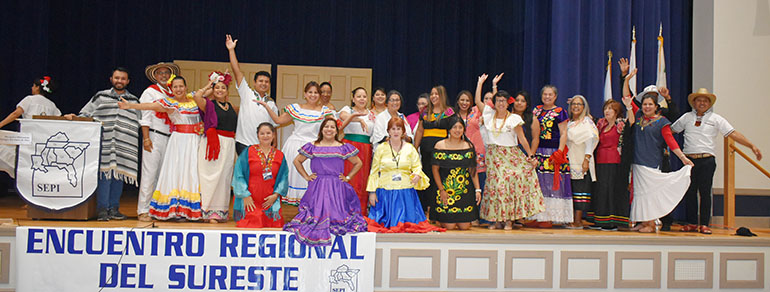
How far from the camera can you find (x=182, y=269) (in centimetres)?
427

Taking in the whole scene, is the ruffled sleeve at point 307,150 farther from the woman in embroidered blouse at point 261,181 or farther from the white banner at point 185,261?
the white banner at point 185,261

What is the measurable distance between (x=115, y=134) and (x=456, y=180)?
298cm

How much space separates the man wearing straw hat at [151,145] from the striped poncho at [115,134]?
13 centimetres

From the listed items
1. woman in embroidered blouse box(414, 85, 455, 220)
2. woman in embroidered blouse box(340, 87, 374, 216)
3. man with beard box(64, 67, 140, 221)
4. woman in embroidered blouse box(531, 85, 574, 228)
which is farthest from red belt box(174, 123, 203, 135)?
woman in embroidered blouse box(531, 85, 574, 228)

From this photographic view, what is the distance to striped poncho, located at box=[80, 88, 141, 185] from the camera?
479 cm

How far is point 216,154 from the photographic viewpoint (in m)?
4.84

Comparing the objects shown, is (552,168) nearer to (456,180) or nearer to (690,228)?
(456,180)

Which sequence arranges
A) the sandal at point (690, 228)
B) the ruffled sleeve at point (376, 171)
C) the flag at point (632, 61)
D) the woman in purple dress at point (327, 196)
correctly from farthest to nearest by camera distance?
the flag at point (632, 61) → the sandal at point (690, 228) → the ruffled sleeve at point (376, 171) → the woman in purple dress at point (327, 196)

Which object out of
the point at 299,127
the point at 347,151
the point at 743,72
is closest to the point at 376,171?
the point at 347,151

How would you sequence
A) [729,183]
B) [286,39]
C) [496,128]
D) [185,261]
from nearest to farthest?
[185,261] → [496,128] → [729,183] → [286,39]

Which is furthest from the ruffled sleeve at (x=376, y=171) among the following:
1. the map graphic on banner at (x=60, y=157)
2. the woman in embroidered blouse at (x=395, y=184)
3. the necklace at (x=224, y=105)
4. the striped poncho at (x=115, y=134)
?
the map graphic on banner at (x=60, y=157)

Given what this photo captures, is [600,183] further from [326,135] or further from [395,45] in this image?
[395,45]

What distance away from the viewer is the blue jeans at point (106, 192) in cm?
482

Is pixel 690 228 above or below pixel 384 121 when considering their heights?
below
